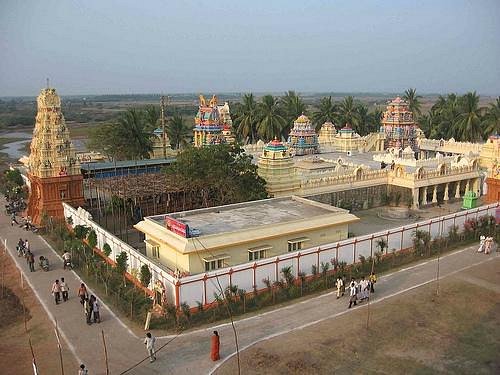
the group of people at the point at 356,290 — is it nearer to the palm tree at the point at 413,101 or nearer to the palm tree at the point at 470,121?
the palm tree at the point at 470,121

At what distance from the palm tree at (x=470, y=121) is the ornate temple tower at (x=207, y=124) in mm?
31191

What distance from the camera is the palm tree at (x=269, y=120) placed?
6044 cm

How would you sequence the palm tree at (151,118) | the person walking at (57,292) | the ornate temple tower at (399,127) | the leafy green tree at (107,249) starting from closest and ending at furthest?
1. the person walking at (57,292)
2. the leafy green tree at (107,249)
3. the ornate temple tower at (399,127)
4. the palm tree at (151,118)

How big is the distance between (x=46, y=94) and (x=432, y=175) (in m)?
27.6

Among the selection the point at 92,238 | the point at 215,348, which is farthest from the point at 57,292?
the point at 215,348

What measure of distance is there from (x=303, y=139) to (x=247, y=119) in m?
12.1

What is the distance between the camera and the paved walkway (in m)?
15.4

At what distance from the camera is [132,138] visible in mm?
46250

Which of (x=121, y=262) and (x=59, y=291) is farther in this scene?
(x=121, y=262)

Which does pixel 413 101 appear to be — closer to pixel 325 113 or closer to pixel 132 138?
pixel 325 113

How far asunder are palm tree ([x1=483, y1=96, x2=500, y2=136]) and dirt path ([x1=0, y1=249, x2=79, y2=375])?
5359 cm

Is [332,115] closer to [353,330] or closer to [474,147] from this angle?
[474,147]

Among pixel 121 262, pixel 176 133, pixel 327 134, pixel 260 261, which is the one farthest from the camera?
pixel 327 134

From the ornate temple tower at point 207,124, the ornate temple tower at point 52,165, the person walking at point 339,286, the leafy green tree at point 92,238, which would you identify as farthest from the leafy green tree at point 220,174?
the ornate temple tower at point 207,124
